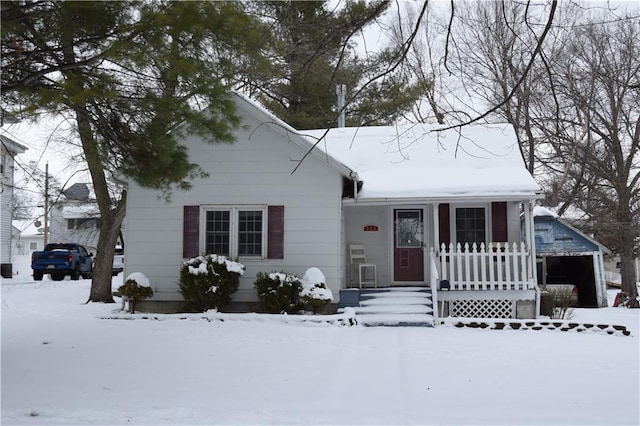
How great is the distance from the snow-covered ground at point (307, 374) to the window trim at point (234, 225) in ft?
5.67

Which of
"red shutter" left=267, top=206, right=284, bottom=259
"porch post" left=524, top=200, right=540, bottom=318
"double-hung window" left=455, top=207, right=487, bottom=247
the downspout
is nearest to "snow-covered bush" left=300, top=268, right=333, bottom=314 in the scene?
"red shutter" left=267, top=206, right=284, bottom=259

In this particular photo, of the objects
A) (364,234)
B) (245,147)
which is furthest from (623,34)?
(245,147)

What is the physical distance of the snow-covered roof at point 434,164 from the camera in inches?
466

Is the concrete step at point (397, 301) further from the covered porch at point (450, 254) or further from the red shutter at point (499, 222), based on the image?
the red shutter at point (499, 222)

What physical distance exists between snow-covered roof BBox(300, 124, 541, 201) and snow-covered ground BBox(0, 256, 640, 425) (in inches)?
116

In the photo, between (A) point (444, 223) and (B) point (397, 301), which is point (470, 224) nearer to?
(A) point (444, 223)

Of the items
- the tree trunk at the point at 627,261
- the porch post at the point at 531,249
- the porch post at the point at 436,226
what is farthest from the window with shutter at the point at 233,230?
the tree trunk at the point at 627,261

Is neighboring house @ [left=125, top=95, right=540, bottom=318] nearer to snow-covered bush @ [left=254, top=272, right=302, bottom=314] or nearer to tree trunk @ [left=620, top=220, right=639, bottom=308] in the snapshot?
snow-covered bush @ [left=254, top=272, right=302, bottom=314]

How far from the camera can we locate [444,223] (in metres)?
13.1

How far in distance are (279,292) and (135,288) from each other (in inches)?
121

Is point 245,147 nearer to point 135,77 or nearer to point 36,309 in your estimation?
point 135,77

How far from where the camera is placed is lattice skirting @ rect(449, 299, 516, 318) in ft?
39.5

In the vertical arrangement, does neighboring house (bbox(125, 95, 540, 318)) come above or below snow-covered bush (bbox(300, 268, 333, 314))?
above

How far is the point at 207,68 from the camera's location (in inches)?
269
